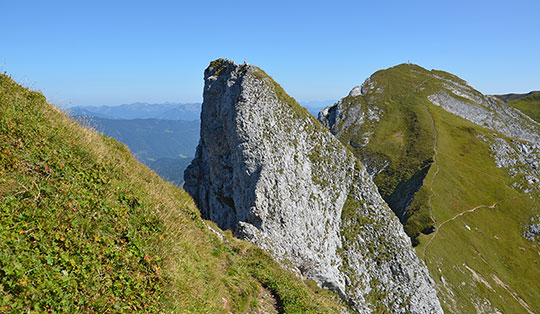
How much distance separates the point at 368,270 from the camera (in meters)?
55.7

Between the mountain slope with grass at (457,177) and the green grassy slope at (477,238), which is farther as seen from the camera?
the mountain slope with grass at (457,177)

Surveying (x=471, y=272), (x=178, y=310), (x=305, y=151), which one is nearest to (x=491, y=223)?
(x=471, y=272)

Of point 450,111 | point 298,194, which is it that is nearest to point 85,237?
point 298,194

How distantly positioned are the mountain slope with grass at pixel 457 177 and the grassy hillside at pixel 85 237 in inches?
3104

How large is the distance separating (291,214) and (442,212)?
229 feet

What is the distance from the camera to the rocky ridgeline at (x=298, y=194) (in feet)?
159

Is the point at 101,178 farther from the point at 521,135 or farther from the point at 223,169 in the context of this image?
the point at 521,135

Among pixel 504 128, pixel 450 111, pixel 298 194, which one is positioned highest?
pixel 450 111

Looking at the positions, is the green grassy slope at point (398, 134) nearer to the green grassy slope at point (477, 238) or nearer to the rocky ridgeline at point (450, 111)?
the rocky ridgeline at point (450, 111)

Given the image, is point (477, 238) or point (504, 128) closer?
point (477, 238)

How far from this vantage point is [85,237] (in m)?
8.21

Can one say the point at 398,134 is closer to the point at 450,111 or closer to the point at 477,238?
the point at 450,111

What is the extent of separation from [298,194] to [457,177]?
303 feet

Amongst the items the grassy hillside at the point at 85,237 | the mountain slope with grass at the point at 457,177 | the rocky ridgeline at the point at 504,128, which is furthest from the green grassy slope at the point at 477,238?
the grassy hillside at the point at 85,237
